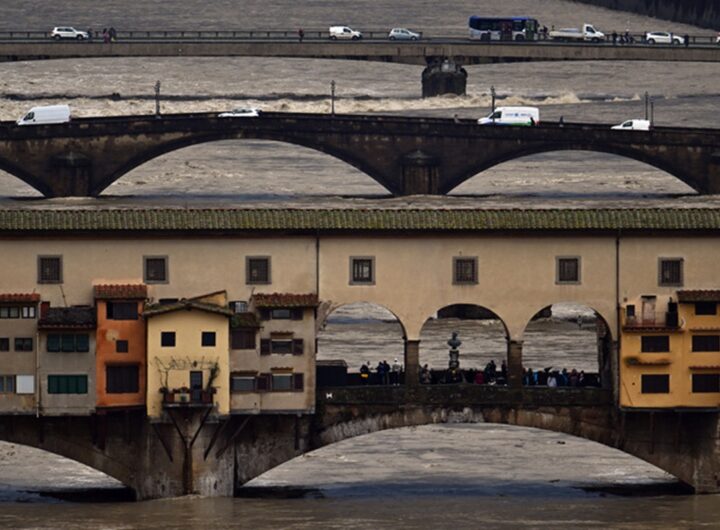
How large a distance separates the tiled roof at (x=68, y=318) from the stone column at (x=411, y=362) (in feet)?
33.0

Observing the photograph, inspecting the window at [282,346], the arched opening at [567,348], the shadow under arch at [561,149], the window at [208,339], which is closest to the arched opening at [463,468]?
the arched opening at [567,348]

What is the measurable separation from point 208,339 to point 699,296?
1558cm

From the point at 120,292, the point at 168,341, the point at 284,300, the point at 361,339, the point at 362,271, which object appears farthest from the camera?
the point at 361,339

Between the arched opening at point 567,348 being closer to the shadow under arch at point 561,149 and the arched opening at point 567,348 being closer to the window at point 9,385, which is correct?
the window at point 9,385

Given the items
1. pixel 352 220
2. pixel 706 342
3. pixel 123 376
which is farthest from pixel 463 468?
pixel 123 376

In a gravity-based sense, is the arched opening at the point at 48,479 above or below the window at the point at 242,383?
below

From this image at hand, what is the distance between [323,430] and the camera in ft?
333

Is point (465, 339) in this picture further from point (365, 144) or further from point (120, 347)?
point (365, 144)

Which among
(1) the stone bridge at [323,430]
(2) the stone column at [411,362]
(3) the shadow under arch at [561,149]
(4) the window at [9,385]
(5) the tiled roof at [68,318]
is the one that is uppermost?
(3) the shadow under arch at [561,149]

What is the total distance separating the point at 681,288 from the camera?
103 meters

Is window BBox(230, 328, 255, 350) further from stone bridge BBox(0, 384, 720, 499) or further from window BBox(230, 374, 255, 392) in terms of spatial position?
stone bridge BBox(0, 384, 720, 499)

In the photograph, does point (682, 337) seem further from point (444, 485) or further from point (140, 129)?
point (140, 129)

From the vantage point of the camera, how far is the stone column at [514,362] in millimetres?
102688

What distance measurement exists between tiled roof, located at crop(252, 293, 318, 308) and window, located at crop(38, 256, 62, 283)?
6197 mm
